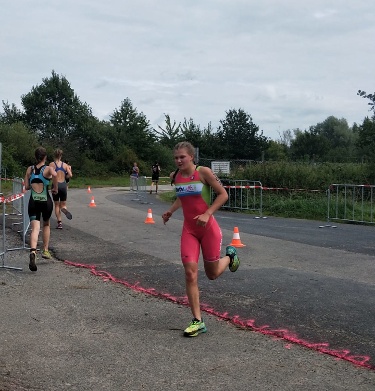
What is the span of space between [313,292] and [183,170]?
264 cm

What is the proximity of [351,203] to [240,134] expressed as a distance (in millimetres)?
48174

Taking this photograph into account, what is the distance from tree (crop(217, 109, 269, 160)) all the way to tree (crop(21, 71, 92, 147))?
16.5 meters

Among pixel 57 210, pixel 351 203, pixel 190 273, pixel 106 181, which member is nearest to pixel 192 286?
pixel 190 273

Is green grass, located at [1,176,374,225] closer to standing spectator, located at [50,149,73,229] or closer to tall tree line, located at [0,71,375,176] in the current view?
standing spectator, located at [50,149,73,229]

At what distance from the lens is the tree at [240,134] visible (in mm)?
64875

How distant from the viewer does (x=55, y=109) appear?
67062 millimetres

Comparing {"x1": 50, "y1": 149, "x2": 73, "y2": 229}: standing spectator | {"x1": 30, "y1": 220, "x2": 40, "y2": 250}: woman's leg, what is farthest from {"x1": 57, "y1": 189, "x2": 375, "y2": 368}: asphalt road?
{"x1": 30, "y1": 220, "x2": 40, "y2": 250}: woman's leg

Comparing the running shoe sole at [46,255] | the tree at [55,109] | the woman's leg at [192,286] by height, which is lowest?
the running shoe sole at [46,255]

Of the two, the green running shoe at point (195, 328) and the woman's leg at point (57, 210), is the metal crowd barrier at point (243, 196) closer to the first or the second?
the woman's leg at point (57, 210)

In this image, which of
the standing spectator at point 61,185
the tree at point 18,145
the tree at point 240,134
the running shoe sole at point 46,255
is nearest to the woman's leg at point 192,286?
the running shoe sole at point 46,255

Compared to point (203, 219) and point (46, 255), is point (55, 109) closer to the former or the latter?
point (46, 255)

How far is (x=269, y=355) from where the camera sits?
4699mm

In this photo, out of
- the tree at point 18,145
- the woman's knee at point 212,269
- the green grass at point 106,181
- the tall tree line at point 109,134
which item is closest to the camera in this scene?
the woman's knee at point 212,269

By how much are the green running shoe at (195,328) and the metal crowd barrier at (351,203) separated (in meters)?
12.1
